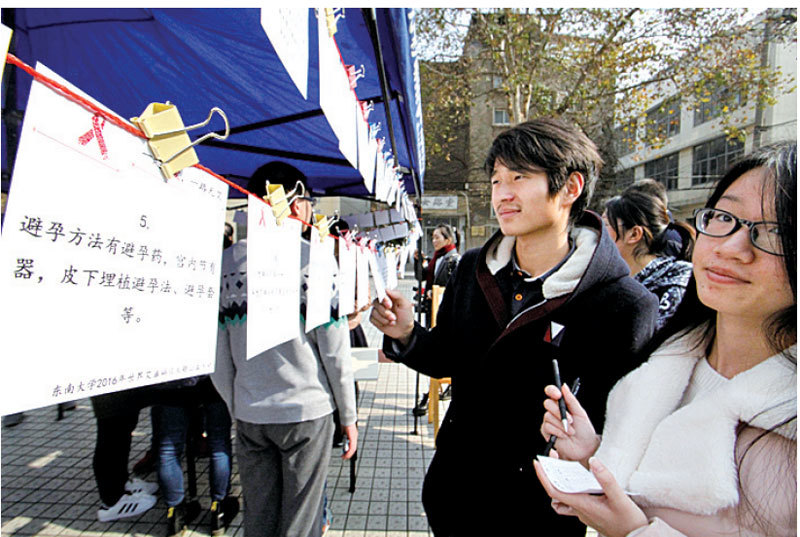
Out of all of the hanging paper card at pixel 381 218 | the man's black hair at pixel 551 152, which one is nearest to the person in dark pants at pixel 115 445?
the man's black hair at pixel 551 152

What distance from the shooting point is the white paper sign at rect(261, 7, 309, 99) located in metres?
0.67

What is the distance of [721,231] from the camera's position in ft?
2.74

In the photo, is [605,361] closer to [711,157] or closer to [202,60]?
[202,60]

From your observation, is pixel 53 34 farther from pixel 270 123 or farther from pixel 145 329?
pixel 145 329

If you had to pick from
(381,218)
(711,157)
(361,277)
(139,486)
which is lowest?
(139,486)

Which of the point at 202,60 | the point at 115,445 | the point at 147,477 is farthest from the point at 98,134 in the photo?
the point at 147,477

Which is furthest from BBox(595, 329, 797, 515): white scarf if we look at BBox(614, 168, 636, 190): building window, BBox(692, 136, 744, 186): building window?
BBox(692, 136, 744, 186): building window

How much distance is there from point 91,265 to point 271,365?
4.18ft

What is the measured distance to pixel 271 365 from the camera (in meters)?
1.75

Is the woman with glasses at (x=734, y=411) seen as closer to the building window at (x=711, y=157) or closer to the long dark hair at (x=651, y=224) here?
the long dark hair at (x=651, y=224)

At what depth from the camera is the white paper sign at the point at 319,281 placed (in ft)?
4.88

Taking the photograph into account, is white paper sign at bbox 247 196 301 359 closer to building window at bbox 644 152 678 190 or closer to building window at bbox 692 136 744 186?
building window at bbox 692 136 744 186

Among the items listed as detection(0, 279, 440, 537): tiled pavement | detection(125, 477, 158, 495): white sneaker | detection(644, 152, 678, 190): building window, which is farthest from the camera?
detection(644, 152, 678, 190): building window

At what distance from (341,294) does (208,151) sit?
207 centimetres
